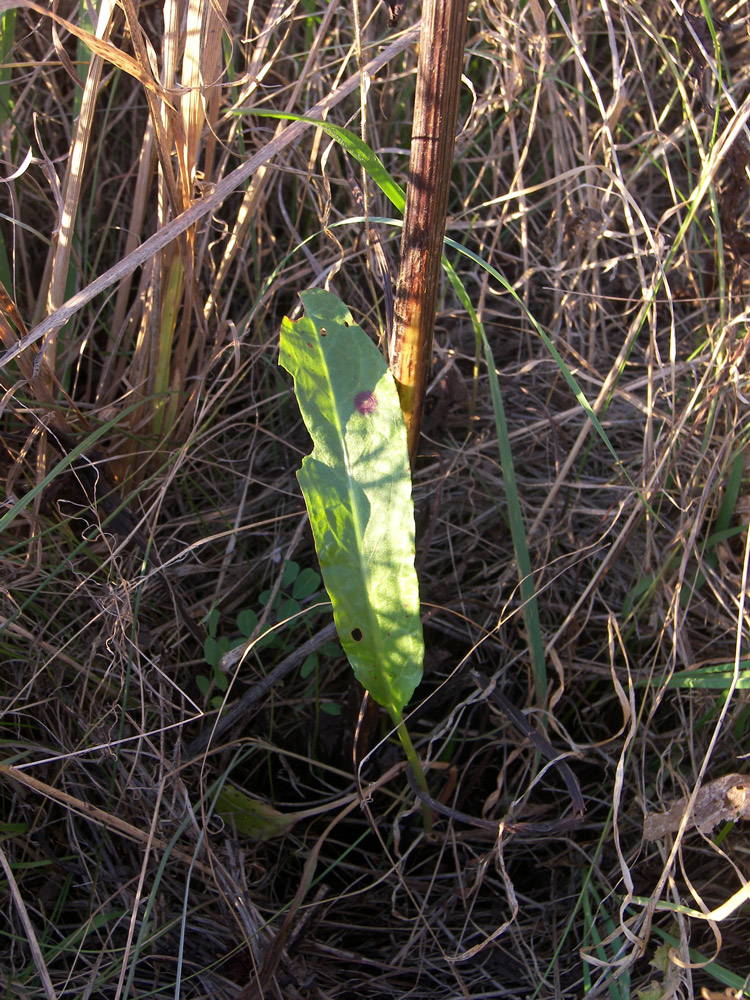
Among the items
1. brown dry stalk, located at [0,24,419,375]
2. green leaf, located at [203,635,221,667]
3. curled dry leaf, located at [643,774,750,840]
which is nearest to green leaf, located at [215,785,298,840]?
green leaf, located at [203,635,221,667]

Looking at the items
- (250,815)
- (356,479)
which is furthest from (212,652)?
(356,479)

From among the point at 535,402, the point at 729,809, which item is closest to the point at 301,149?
the point at 535,402

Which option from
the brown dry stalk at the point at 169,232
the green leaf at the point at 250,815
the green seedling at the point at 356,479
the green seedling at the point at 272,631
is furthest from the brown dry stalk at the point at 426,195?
the green leaf at the point at 250,815

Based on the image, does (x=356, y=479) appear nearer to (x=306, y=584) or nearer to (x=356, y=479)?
(x=356, y=479)

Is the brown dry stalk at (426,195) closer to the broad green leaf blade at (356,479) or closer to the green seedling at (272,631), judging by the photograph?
the broad green leaf blade at (356,479)

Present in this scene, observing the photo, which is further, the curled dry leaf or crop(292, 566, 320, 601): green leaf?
crop(292, 566, 320, 601): green leaf

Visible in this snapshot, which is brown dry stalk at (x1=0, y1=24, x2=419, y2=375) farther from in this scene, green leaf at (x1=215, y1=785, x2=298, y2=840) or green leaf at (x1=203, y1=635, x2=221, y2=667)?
green leaf at (x1=215, y1=785, x2=298, y2=840)
